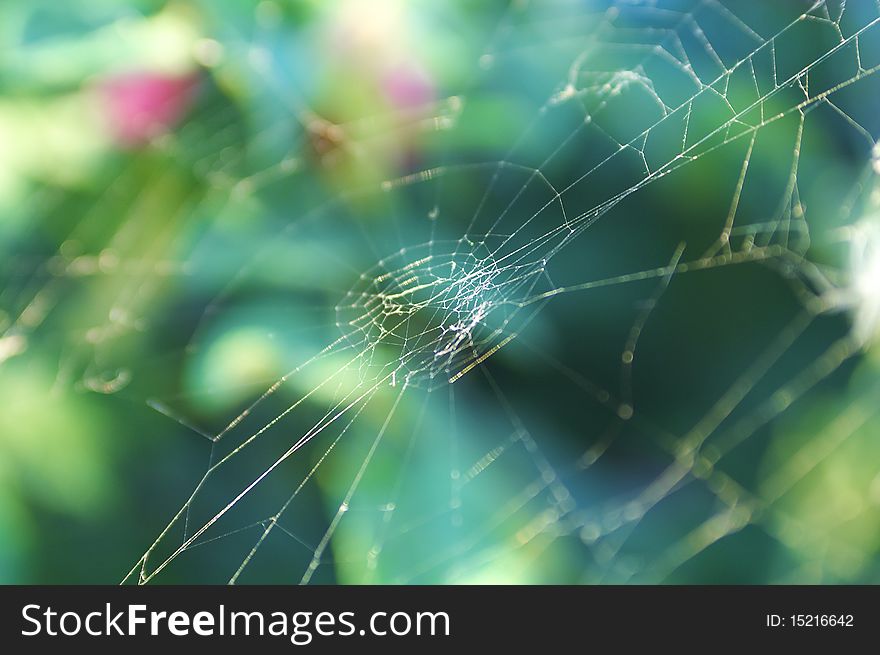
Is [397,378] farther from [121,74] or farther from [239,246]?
[121,74]

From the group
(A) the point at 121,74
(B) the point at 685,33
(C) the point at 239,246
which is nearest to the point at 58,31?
(A) the point at 121,74

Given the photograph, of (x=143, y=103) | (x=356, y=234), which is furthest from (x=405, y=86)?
(x=143, y=103)

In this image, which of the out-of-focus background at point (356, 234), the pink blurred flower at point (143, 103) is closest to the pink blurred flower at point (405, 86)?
the out-of-focus background at point (356, 234)

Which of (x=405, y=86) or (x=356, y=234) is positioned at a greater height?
(x=405, y=86)

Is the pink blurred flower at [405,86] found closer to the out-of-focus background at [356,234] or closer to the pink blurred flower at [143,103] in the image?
the out-of-focus background at [356,234]

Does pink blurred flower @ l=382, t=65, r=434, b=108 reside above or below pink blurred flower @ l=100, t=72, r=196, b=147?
above

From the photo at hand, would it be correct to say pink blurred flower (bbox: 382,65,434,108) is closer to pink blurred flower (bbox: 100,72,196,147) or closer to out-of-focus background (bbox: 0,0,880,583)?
out-of-focus background (bbox: 0,0,880,583)

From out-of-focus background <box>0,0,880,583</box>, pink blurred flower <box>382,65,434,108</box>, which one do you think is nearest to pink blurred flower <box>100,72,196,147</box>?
out-of-focus background <box>0,0,880,583</box>

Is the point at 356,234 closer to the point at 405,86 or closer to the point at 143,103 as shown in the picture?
the point at 405,86
